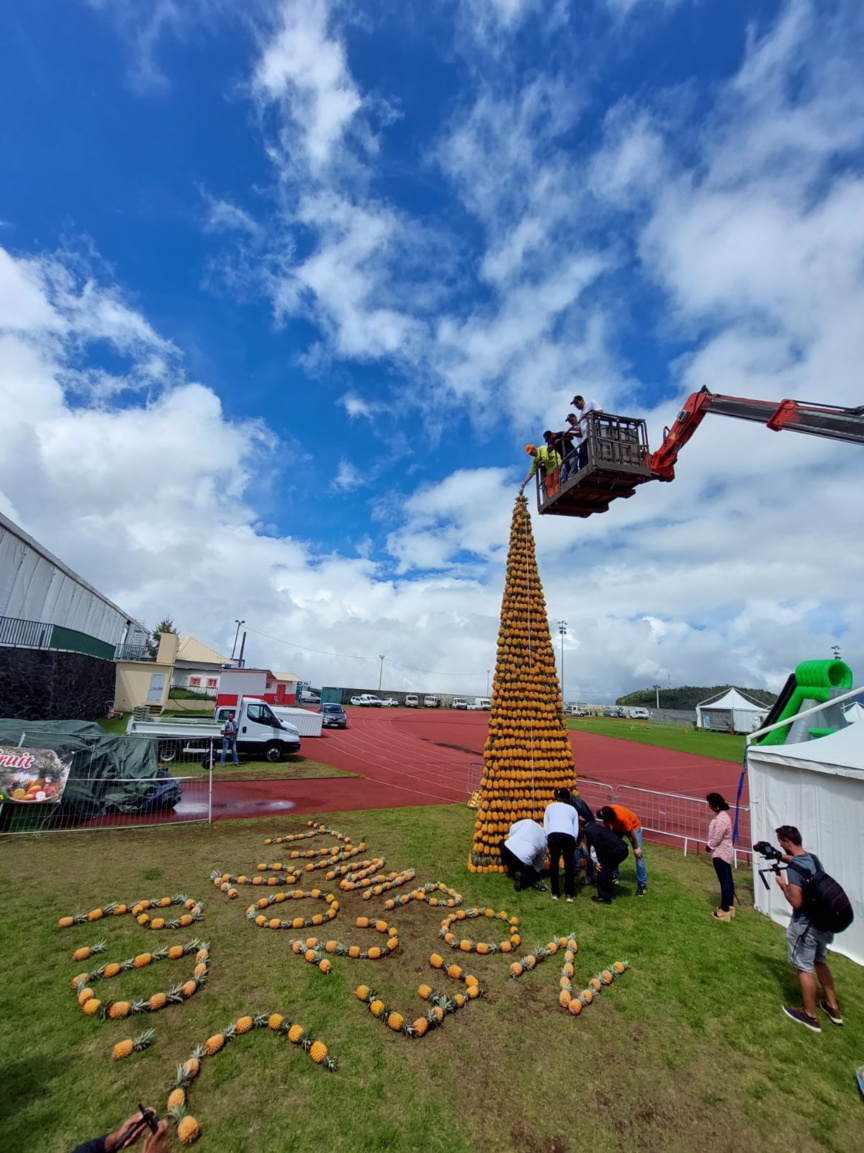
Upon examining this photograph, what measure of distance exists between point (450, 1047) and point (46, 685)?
26.8m

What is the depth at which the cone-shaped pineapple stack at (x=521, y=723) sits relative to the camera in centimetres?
886

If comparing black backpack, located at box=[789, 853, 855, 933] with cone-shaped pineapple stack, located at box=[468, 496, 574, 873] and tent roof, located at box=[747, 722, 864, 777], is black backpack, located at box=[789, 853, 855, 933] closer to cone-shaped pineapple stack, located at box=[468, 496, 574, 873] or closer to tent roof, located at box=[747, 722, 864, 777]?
tent roof, located at box=[747, 722, 864, 777]

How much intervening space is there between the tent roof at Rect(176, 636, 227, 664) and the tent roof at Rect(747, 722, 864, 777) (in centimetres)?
5776

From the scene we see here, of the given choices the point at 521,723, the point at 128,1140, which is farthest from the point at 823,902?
the point at 128,1140

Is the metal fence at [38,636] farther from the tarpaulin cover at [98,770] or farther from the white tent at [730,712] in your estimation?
the white tent at [730,712]

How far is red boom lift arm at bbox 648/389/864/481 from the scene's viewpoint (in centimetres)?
769

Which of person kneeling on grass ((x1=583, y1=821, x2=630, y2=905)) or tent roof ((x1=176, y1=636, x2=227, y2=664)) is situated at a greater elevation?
tent roof ((x1=176, y1=636, x2=227, y2=664))

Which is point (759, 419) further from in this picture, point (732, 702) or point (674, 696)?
point (674, 696)

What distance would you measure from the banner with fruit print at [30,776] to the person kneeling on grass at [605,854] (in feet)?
33.0

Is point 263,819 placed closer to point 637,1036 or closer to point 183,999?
point 183,999

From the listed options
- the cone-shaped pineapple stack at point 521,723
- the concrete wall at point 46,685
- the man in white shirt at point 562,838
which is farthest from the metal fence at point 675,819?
the concrete wall at point 46,685

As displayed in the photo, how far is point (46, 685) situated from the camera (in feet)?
77.9

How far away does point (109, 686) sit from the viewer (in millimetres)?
34219

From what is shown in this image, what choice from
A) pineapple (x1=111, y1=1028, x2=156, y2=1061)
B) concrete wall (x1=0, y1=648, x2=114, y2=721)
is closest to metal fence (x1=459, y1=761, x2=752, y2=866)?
pineapple (x1=111, y1=1028, x2=156, y2=1061)
